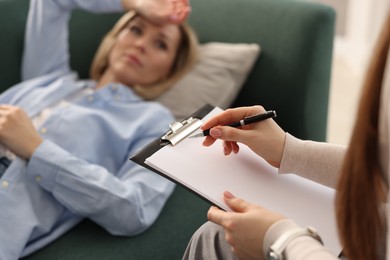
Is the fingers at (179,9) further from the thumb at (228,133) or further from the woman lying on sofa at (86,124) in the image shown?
the thumb at (228,133)

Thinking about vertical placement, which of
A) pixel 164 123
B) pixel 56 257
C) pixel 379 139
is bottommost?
pixel 56 257

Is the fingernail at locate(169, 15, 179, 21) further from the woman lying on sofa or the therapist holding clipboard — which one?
the therapist holding clipboard

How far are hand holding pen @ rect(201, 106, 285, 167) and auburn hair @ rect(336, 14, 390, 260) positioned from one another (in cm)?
20

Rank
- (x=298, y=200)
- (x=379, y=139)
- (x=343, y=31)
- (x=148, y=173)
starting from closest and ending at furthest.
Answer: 1. (x=379, y=139)
2. (x=298, y=200)
3. (x=148, y=173)
4. (x=343, y=31)

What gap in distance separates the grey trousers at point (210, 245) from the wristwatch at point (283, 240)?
127 mm

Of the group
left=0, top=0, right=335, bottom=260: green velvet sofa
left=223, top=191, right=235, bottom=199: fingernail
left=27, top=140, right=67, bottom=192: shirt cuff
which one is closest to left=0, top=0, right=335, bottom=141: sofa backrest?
left=0, top=0, right=335, bottom=260: green velvet sofa

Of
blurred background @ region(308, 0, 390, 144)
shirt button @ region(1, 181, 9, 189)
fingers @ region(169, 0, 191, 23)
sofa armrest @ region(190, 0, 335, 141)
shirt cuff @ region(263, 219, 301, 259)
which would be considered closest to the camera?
shirt cuff @ region(263, 219, 301, 259)

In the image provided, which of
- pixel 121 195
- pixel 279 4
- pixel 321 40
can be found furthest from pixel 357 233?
pixel 279 4

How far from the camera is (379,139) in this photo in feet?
1.92

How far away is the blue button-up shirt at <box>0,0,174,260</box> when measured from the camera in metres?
1.01

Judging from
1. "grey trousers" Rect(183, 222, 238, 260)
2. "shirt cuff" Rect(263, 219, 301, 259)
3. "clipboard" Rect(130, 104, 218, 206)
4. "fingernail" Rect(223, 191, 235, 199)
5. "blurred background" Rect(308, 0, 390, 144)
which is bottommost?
"blurred background" Rect(308, 0, 390, 144)

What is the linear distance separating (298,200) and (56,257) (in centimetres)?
47

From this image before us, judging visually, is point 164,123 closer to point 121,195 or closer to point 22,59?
point 121,195

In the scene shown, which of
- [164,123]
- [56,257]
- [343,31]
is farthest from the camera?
[343,31]
